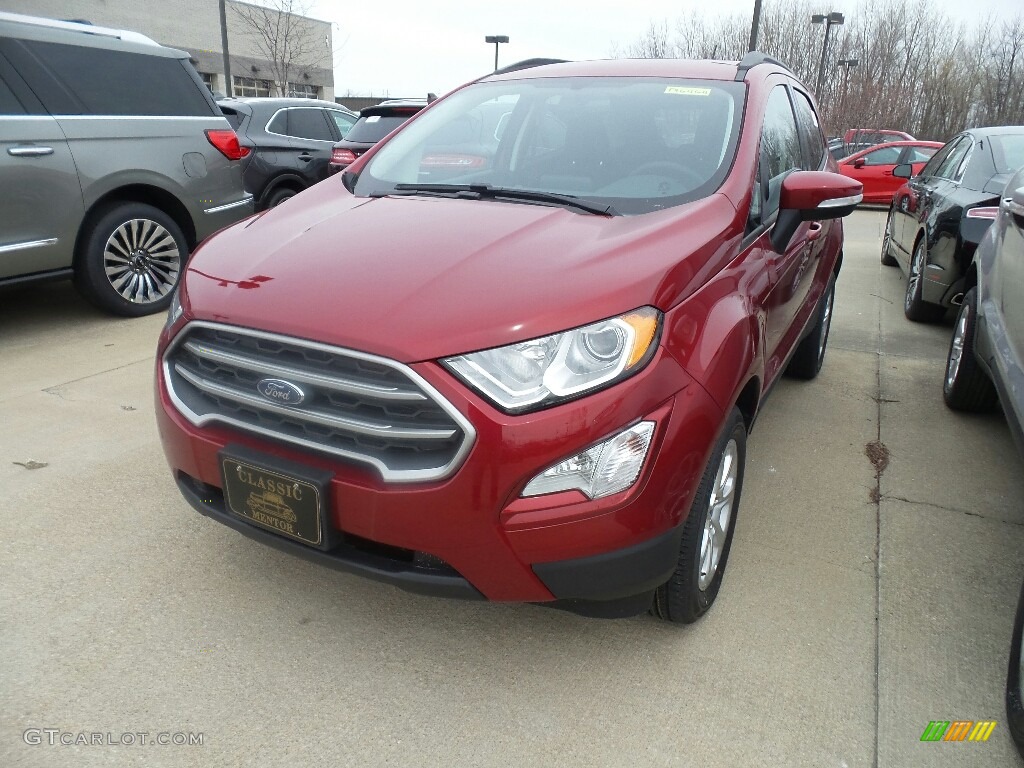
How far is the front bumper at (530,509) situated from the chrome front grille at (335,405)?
0.11 ft

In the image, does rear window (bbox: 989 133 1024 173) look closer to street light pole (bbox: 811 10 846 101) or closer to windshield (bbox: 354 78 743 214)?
windshield (bbox: 354 78 743 214)

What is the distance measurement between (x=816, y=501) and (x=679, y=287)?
1.61 metres

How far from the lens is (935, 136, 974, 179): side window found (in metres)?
5.76

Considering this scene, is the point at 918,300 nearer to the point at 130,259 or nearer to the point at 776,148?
the point at 776,148

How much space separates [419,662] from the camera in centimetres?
220

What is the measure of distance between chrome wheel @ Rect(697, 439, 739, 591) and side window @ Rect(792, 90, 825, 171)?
1.91 m

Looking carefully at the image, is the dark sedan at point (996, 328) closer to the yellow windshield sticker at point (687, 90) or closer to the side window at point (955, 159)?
the yellow windshield sticker at point (687, 90)

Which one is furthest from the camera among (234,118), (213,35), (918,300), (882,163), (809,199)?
(213,35)

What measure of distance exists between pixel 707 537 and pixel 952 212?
3857 millimetres

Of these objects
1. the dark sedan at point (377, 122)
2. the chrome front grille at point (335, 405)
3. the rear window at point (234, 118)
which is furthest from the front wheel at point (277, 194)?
the chrome front grille at point (335, 405)

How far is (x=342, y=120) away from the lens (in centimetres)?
945

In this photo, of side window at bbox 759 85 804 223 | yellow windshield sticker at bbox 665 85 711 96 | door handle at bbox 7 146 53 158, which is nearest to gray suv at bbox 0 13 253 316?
door handle at bbox 7 146 53 158

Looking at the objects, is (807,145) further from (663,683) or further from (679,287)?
(663,683)

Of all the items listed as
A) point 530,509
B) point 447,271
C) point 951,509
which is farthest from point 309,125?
point 530,509
